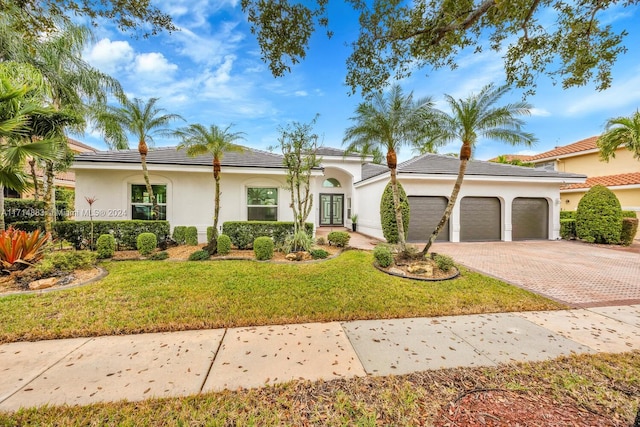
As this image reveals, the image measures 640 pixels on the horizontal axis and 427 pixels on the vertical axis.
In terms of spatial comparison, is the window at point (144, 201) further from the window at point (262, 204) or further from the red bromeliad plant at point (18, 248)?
the red bromeliad plant at point (18, 248)

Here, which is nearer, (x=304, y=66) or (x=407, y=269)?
(x=304, y=66)

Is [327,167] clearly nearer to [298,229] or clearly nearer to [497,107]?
[298,229]

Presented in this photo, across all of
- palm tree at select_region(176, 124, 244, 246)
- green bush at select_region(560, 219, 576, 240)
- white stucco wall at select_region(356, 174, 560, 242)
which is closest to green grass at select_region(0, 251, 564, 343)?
palm tree at select_region(176, 124, 244, 246)

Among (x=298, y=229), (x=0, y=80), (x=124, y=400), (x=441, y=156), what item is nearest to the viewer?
(x=124, y=400)

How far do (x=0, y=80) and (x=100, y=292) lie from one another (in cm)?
427

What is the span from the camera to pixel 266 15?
189 inches

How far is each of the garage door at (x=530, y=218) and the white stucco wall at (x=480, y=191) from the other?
10.4 inches

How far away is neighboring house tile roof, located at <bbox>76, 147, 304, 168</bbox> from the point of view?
1041 centimetres

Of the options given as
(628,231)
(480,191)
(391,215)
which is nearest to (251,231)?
(391,215)

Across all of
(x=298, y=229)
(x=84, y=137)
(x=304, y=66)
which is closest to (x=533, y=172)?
(x=298, y=229)

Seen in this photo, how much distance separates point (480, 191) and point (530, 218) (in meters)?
3.72

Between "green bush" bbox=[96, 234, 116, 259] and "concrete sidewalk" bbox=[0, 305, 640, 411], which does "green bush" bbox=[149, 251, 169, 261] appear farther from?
"concrete sidewalk" bbox=[0, 305, 640, 411]

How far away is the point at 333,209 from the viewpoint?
2056 cm

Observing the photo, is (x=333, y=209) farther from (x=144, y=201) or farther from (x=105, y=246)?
(x=105, y=246)
